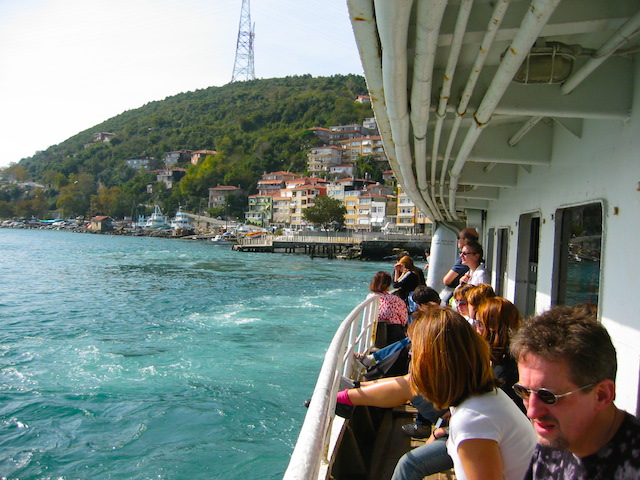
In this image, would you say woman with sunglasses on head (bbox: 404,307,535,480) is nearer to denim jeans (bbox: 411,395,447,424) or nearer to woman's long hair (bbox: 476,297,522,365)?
woman's long hair (bbox: 476,297,522,365)

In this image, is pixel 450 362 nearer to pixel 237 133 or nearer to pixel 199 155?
pixel 199 155

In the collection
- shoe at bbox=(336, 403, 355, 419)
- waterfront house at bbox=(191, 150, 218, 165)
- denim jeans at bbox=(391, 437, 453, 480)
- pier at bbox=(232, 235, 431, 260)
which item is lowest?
pier at bbox=(232, 235, 431, 260)

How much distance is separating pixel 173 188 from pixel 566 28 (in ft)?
494

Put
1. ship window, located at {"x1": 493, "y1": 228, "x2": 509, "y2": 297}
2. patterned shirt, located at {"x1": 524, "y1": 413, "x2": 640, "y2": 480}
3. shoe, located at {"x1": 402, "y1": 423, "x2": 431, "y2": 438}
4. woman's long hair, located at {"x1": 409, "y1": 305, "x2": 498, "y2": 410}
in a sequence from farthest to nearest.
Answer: ship window, located at {"x1": 493, "y1": 228, "x2": 509, "y2": 297} < shoe, located at {"x1": 402, "y1": 423, "x2": 431, "y2": 438} < woman's long hair, located at {"x1": 409, "y1": 305, "x2": 498, "y2": 410} < patterned shirt, located at {"x1": 524, "y1": 413, "x2": 640, "y2": 480}

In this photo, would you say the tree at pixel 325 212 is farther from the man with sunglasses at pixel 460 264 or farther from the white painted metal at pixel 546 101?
the white painted metal at pixel 546 101

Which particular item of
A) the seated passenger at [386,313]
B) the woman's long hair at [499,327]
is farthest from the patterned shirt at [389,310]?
the woman's long hair at [499,327]

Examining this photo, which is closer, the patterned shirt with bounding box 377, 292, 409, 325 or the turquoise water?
the patterned shirt with bounding box 377, 292, 409, 325

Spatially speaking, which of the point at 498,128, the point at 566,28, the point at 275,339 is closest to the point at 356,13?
the point at 566,28

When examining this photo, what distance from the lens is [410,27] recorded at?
257 centimetres

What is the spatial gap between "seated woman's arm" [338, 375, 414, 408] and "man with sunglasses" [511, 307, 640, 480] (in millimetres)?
1306

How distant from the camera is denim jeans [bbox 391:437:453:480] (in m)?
2.31

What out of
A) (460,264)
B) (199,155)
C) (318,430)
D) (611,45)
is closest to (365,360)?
(460,264)

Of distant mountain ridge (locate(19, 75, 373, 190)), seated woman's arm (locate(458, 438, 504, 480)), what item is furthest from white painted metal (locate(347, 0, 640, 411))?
distant mountain ridge (locate(19, 75, 373, 190))

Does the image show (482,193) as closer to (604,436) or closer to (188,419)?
(188,419)
